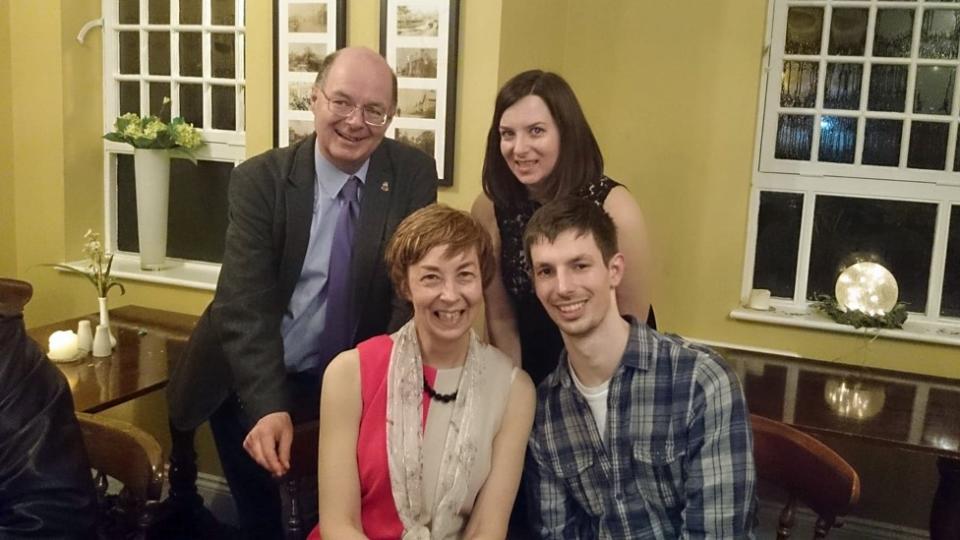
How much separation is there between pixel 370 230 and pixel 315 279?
17cm

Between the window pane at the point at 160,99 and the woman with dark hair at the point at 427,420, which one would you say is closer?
the woman with dark hair at the point at 427,420

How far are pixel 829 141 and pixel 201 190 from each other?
2.41 m

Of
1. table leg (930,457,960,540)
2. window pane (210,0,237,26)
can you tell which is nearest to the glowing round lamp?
table leg (930,457,960,540)

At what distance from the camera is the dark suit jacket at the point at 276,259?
1.75 meters

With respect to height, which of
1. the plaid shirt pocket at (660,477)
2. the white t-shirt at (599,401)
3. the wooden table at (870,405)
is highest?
the white t-shirt at (599,401)

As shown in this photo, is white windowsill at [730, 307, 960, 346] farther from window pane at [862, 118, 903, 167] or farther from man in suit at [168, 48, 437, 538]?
man in suit at [168, 48, 437, 538]

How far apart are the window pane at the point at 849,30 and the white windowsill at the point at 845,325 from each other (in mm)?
914

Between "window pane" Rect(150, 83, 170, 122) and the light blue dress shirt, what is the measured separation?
1976 millimetres

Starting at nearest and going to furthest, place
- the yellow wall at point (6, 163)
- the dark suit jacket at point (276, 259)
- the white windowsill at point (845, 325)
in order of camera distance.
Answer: the dark suit jacket at point (276, 259) → the white windowsill at point (845, 325) → the yellow wall at point (6, 163)

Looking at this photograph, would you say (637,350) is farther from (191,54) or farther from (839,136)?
(191,54)

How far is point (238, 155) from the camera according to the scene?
342 centimetres

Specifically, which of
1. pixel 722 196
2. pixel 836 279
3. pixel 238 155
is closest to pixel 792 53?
pixel 722 196

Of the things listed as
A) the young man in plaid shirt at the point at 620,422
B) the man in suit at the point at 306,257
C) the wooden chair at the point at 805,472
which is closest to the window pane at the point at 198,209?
the man in suit at the point at 306,257

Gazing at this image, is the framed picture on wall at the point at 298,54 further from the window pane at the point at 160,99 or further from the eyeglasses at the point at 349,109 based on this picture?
the eyeglasses at the point at 349,109
